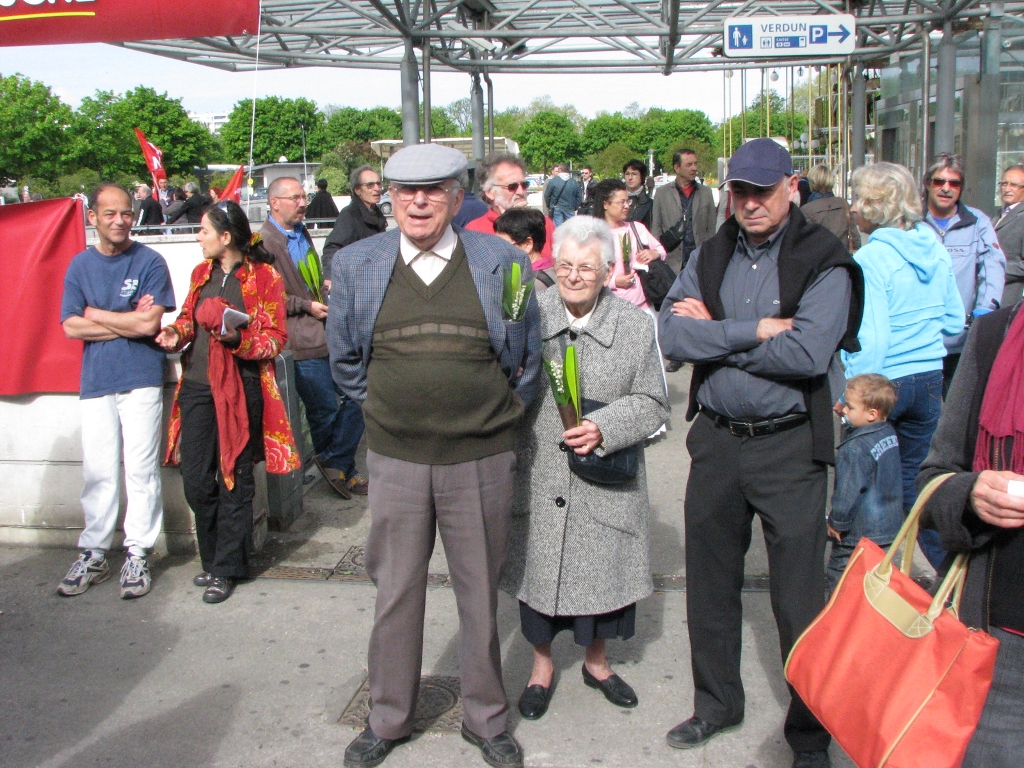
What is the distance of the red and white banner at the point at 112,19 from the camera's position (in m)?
4.43

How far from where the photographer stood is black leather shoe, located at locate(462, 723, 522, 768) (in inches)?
127

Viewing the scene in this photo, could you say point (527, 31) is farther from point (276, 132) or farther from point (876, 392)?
point (276, 132)

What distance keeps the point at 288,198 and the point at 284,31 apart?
7799 mm

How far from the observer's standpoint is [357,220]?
Answer: 6.65 m

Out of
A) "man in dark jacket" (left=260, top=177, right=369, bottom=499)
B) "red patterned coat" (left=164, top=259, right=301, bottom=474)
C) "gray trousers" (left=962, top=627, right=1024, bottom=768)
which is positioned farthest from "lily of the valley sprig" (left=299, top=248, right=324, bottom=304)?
"gray trousers" (left=962, top=627, right=1024, bottom=768)

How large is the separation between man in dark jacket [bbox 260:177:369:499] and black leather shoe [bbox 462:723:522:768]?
303 centimetres

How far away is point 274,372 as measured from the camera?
4.86 metres

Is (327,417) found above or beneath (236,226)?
beneath

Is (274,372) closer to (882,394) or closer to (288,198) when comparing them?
(288,198)

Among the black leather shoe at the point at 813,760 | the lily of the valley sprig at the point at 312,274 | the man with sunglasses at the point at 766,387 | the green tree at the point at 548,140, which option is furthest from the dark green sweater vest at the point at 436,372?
the green tree at the point at 548,140

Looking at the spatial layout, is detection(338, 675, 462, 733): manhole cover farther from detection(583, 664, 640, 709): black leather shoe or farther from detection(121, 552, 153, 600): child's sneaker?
detection(121, 552, 153, 600): child's sneaker

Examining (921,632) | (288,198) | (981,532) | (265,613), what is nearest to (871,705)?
(921,632)

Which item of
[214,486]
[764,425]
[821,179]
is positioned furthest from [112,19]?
[821,179]

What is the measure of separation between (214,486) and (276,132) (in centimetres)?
10054
